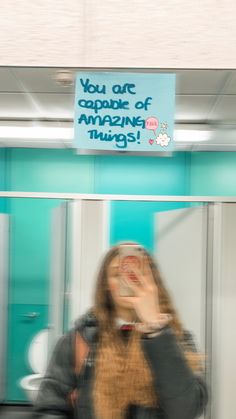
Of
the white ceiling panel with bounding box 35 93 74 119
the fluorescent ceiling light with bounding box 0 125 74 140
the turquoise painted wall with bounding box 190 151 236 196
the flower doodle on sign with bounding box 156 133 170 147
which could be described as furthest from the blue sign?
the turquoise painted wall with bounding box 190 151 236 196

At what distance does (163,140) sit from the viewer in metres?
1.12

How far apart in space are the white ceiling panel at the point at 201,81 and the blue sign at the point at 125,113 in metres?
0.09

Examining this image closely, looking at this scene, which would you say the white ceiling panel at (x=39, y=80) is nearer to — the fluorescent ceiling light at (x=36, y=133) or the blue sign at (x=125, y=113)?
the blue sign at (x=125, y=113)

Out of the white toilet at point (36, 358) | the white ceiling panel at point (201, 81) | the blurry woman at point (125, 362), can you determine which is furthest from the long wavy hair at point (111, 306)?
the white toilet at point (36, 358)

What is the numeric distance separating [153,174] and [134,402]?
4.69ft

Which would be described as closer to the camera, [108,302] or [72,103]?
[108,302]

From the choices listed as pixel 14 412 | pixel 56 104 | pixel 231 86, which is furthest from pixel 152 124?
pixel 14 412

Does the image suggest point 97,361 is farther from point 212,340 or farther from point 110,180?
point 110,180

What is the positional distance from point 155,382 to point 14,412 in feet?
7.21

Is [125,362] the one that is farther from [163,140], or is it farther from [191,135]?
[191,135]

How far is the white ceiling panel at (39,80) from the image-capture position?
121 cm

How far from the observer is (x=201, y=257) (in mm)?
1841

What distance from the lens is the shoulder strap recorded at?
0.99 meters

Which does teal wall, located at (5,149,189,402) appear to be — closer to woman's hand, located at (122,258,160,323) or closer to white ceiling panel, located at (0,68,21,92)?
white ceiling panel, located at (0,68,21,92)
